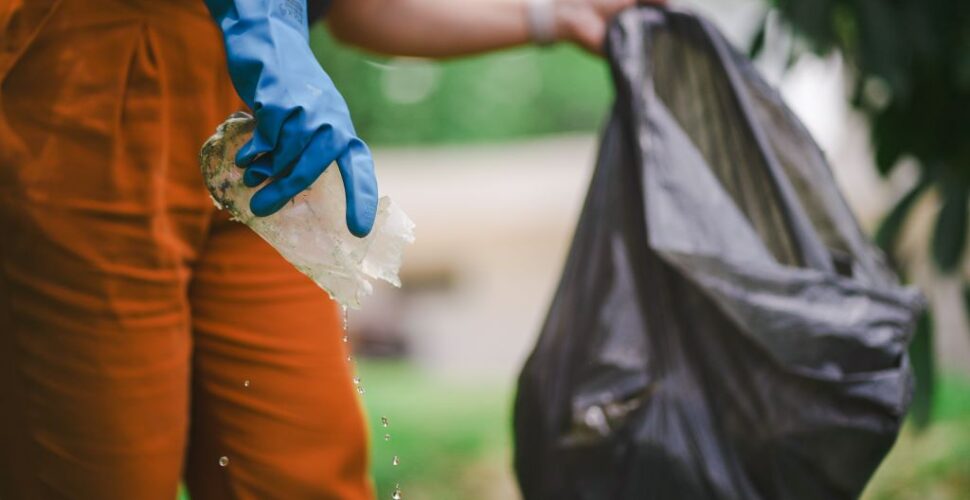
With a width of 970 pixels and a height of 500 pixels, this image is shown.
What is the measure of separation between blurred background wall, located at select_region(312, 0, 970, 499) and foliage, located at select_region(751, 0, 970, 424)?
10cm

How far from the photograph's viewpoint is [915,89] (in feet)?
8.71

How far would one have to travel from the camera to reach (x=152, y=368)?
1357 mm

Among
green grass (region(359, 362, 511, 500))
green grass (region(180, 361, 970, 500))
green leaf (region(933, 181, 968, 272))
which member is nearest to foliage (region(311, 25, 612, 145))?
green grass (region(359, 362, 511, 500))

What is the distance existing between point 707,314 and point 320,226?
77 centimetres

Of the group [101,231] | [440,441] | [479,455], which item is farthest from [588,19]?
[440,441]

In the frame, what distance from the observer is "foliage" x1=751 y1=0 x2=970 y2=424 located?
7.50 ft

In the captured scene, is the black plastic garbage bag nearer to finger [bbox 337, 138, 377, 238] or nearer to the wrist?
the wrist

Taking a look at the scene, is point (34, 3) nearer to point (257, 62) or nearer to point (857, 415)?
point (257, 62)

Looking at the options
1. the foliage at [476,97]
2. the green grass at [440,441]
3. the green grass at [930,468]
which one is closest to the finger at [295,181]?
the green grass at [440,441]

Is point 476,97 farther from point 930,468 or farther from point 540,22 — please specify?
point 540,22

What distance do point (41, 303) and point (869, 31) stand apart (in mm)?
1749

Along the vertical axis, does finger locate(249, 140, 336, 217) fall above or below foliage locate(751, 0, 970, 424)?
above

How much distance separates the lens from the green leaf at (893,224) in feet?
8.94

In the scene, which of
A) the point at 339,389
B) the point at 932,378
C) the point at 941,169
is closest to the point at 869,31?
the point at 941,169
